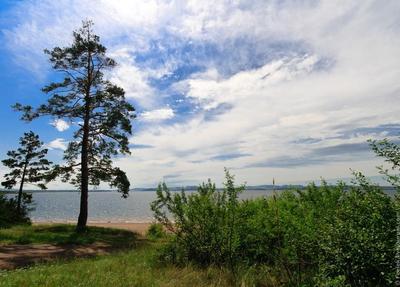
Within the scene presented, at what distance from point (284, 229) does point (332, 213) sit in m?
1.03

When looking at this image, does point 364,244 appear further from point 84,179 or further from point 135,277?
point 84,179

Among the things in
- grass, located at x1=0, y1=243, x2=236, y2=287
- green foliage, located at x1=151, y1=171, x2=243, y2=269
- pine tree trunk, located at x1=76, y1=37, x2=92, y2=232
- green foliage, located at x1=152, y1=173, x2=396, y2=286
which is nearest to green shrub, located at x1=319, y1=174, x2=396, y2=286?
green foliage, located at x1=152, y1=173, x2=396, y2=286

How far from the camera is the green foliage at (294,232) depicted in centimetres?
525

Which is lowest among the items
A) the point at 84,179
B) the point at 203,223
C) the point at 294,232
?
the point at 294,232

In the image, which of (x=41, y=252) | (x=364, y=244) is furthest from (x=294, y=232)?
(x=41, y=252)

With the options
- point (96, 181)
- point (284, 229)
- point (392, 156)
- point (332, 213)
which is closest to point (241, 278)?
point (284, 229)

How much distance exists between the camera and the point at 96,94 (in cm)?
2406

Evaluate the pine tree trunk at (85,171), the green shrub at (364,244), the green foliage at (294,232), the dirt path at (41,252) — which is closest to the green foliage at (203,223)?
the green foliage at (294,232)

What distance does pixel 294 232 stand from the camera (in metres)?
7.15

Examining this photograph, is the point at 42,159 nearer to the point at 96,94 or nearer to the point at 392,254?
the point at 96,94

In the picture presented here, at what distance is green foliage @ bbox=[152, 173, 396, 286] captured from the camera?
207 inches

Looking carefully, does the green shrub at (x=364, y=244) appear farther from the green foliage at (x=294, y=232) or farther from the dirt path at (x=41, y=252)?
the dirt path at (x=41, y=252)

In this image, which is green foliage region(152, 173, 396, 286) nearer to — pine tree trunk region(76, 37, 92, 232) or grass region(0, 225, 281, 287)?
grass region(0, 225, 281, 287)

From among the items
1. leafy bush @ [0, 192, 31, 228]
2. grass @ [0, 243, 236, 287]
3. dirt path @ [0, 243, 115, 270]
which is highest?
leafy bush @ [0, 192, 31, 228]
